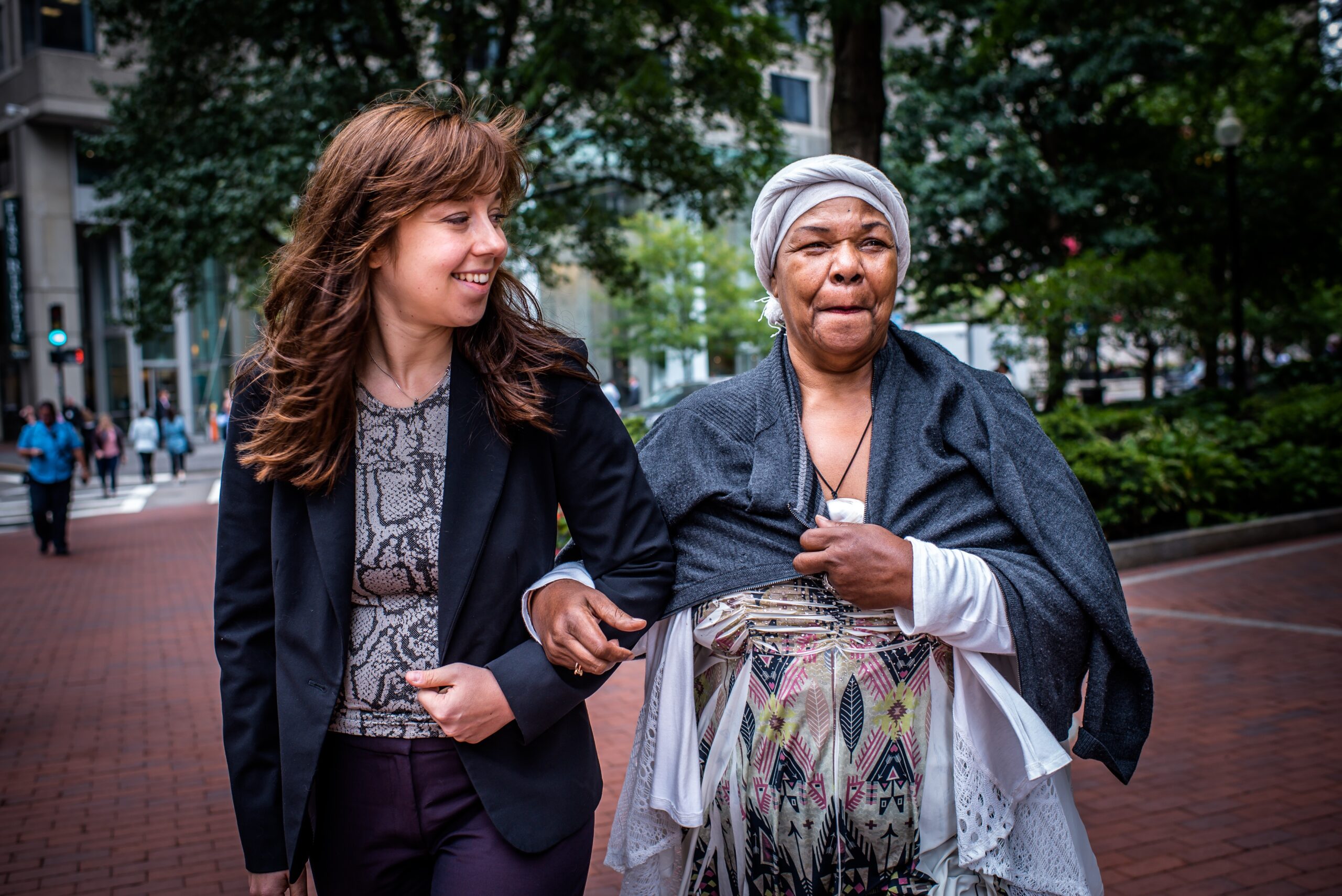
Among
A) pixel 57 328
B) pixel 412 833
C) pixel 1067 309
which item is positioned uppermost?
pixel 57 328

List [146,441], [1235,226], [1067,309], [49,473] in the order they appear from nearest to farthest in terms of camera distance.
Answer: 1. [49,473]
2. [1067,309]
3. [1235,226]
4. [146,441]

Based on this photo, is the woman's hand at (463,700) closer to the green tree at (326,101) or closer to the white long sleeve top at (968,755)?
the white long sleeve top at (968,755)

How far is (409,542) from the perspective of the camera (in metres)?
1.81

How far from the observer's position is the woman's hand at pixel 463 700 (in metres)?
1.72

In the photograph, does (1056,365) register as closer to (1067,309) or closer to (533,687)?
(1067,309)

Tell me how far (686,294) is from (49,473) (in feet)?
87.4

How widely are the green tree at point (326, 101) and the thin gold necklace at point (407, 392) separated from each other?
1120cm

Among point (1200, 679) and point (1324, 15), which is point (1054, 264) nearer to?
point (1324, 15)

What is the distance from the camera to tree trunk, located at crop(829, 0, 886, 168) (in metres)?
9.27

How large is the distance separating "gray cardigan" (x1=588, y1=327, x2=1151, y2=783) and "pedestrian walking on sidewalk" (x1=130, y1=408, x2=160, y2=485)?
23.7 m

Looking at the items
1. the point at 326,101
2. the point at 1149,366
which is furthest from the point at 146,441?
the point at 1149,366

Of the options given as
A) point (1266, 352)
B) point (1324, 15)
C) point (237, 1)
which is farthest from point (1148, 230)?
point (1266, 352)

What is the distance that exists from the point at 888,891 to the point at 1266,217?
21.5m

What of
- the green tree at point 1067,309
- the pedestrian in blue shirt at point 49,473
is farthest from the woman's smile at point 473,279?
the green tree at point 1067,309
